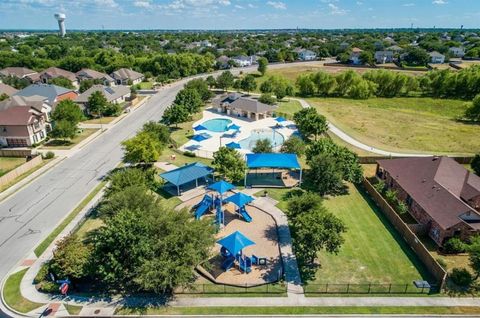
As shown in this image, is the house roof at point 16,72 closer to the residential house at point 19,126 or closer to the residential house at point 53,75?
the residential house at point 53,75

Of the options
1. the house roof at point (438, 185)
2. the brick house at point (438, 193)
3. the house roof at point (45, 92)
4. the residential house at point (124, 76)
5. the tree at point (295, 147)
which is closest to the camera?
the brick house at point (438, 193)

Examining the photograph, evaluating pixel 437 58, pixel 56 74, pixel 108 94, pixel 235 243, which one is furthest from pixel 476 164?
pixel 437 58

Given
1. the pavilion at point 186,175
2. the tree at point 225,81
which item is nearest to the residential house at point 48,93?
the tree at point 225,81

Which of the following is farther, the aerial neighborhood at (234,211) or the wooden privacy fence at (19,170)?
the wooden privacy fence at (19,170)

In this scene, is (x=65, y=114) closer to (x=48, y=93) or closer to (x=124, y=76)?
(x=48, y=93)

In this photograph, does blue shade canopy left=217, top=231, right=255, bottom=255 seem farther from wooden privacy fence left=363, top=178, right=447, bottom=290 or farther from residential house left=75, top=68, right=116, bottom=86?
residential house left=75, top=68, right=116, bottom=86

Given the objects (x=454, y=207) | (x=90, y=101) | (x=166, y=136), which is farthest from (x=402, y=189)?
(x=90, y=101)
